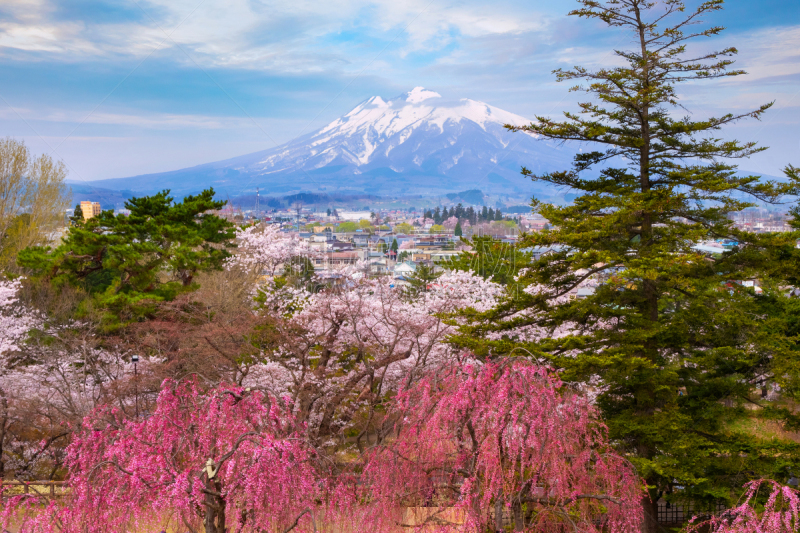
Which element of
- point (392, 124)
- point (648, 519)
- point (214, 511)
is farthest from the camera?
point (392, 124)

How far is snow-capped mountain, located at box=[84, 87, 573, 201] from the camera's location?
87438 millimetres

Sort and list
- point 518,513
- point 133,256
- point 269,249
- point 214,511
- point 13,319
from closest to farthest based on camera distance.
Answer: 1. point 214,511
2. point 518,513
3. point 13,319
4. point 133,256
5. point 269,249

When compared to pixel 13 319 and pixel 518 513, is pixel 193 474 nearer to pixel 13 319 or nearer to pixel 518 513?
pixel 518 513

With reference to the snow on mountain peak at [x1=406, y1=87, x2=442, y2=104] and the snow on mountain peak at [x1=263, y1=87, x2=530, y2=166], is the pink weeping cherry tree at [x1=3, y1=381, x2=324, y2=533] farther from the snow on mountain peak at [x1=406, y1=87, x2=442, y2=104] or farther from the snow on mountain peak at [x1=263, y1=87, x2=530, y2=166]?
the snow on mountain peak at [x1=406, y1=87, x2=442, y2=104]

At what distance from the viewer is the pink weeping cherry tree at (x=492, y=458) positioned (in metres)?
4.88

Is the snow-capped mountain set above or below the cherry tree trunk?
above

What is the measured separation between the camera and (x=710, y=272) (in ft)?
29.4

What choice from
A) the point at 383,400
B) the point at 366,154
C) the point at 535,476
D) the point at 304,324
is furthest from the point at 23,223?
the point at 366,154

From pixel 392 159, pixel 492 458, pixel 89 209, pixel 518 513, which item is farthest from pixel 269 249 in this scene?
pixel 392 159

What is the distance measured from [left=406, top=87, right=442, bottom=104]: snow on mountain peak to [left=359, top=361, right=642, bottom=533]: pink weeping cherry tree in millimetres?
158343

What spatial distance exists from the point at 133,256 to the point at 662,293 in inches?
534

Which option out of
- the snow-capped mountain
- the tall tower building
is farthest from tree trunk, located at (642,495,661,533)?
the snow-capped mountain

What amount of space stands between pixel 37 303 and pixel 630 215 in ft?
54.0

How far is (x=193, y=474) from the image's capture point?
14.8 feet
